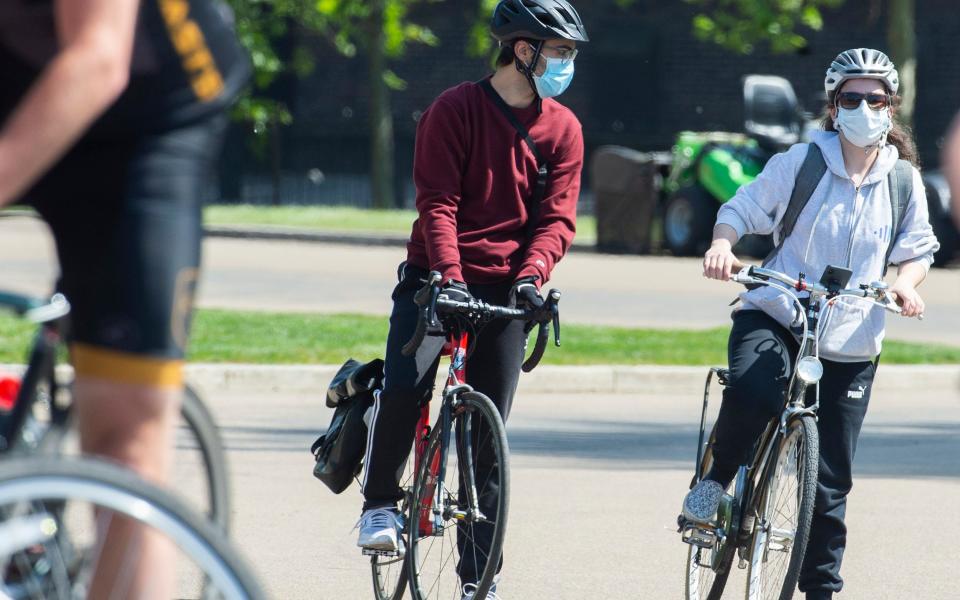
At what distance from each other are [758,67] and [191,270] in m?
31.7

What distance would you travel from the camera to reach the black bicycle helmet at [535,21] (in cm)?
538

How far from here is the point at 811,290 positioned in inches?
205

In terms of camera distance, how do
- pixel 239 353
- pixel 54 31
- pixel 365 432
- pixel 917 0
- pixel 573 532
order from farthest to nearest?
pixel 917 0, pixel 239 353, pixel 573 532, pixel 365 432, pixel 54 31

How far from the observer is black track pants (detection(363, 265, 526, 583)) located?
17.5 feet

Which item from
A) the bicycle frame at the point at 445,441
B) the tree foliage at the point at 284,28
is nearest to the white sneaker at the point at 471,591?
the bicycle frame at the point at 445,441

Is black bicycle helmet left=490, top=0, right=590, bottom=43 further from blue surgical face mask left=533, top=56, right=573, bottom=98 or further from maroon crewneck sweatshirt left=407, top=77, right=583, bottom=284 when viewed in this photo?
maroon crewneck sweatshirt left=407, top=77, right=583, bottom=284

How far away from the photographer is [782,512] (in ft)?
17.1

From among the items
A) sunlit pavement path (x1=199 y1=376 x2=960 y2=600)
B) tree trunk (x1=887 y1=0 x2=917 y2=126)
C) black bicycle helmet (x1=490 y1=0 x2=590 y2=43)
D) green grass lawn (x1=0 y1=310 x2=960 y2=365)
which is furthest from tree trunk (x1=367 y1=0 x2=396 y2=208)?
black bicycle helmet (x1=490 y1=0 x2=590 y2=43)

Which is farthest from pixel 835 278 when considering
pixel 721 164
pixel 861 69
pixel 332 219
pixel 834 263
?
pixel 332 219

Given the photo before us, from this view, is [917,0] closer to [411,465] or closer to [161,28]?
[411,465]

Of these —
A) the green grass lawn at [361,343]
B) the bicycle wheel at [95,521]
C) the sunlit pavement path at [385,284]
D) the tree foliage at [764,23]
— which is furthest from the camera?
the tree foliage at [764,23]

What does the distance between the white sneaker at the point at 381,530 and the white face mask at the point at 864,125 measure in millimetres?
1693

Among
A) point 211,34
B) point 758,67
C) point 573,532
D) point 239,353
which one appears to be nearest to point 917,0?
point 758,67

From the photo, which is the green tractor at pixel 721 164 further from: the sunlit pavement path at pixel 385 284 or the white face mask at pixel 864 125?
the white face mask at pixel 864 125
